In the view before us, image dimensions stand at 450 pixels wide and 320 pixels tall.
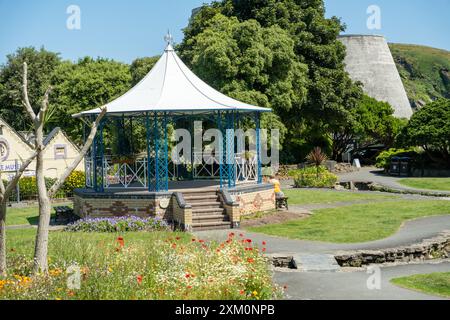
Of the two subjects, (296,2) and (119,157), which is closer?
(119,157)

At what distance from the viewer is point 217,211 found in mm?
21625

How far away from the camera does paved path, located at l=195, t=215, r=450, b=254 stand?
16812 millimetres

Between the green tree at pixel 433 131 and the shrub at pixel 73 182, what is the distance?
65.4ft

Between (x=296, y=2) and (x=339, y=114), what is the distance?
808 centimetres

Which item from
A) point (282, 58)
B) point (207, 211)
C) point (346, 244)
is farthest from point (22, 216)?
point (282, 58)

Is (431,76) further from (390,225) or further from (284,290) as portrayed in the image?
(284,290)

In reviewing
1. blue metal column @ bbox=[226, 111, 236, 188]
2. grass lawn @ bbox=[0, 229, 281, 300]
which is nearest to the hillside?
blue metal column @ bbox=[226, 111, 236, 188]

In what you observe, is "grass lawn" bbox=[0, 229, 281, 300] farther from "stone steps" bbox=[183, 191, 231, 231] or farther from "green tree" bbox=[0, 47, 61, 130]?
"green tree" bbox=[0, 47, 61, 130]

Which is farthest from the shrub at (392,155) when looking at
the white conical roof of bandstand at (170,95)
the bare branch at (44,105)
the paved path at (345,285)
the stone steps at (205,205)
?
the bare branch at (44,105)

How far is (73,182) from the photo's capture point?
110ft

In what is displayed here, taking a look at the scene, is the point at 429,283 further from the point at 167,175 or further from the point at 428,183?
the point at 428,183

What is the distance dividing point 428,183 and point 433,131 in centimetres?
517

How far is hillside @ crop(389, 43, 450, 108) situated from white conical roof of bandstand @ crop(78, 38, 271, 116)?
85275 mm
